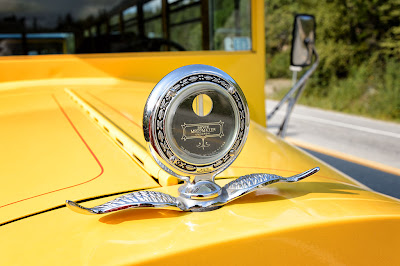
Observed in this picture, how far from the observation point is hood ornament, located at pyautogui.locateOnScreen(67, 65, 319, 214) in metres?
0.89

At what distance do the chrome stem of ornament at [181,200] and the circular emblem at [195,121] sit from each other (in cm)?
6

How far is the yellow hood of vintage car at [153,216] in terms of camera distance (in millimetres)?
789

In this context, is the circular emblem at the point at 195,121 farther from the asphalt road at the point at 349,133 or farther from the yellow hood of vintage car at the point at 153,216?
the asphalt road at the point at 349,133

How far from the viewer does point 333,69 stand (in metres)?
14.2

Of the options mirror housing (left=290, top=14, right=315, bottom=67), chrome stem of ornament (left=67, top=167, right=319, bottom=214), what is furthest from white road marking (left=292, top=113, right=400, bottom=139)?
chrome stem of ornament (left=67, top=167, right=319, bottom=214)

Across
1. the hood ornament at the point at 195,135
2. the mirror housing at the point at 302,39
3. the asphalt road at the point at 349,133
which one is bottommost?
the asphalt road at the point at 349,133

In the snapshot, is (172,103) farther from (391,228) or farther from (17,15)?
(17,15)

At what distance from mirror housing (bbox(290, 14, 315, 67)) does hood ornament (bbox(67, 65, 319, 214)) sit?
1.57 m

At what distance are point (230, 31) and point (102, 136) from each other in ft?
4.33

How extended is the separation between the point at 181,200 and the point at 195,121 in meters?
0.18

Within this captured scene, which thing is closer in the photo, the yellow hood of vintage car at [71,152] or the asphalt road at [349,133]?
the yellow hood of vintage car at [71,152]

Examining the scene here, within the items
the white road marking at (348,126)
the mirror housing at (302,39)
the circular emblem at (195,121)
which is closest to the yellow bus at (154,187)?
the circular emblem at (195,121)

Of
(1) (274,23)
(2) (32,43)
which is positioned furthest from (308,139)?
(1) (274,23)

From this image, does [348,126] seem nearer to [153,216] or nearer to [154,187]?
[154,187]
